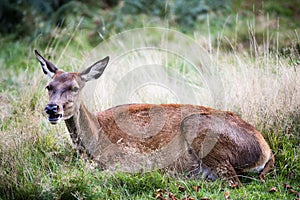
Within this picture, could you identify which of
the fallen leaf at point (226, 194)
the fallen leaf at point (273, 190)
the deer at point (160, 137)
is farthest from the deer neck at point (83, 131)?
the fallen leaf at point (273, 190)

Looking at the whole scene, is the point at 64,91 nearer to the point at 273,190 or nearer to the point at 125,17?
the point at 273,190

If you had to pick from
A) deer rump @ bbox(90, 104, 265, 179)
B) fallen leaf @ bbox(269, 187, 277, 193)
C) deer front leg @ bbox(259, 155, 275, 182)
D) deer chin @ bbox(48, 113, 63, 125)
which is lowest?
fallen leaf @ bbox(269, 187, 277, 193)

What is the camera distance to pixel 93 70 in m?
6.38

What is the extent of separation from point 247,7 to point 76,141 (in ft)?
32.9

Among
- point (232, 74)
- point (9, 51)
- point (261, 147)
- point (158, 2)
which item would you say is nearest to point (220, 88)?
point (232, 74)

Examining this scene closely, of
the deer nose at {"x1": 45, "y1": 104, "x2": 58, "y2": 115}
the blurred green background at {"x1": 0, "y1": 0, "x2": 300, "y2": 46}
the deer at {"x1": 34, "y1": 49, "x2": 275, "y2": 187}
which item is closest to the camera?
the deer nose at {"x1": 45, "y1": 104, "x2": 58, "y2": 115}

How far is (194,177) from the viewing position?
244 inches

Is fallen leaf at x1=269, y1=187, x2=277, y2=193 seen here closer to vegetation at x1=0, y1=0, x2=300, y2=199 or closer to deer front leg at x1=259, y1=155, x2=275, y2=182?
vegetation at x1=0, y1=0, x2=300, y2=199

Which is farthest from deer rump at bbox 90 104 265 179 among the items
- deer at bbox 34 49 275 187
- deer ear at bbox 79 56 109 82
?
deer ear at bbox 79 56 109 82

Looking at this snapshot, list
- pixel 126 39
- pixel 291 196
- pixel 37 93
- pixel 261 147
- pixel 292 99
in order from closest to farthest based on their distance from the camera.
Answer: pixel 291 196 < pixel 261 147 < pixel 292 99 < pixel 37 93 < pixel 126 39

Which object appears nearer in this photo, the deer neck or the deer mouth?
the deer mouth

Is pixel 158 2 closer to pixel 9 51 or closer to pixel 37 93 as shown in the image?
pixel 9 51

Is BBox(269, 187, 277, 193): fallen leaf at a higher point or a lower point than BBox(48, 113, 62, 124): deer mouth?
lower

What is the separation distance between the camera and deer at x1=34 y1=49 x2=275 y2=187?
6055 millimetres
